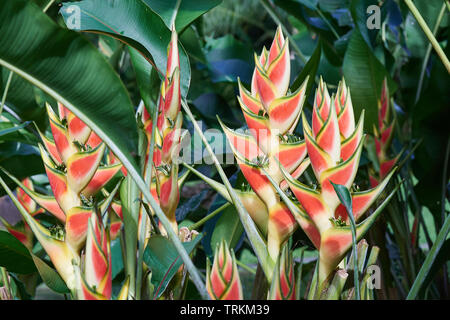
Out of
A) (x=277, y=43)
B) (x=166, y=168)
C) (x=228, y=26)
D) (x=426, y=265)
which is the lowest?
(x=426, y=265)

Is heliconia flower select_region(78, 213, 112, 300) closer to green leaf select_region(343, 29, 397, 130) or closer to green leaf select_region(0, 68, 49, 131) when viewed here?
green leaf select_region(0, 68, 49, 131)

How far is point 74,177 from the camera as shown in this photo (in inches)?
17.6

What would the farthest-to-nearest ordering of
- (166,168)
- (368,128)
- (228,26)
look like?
(228,26), (368,128), (166,168)

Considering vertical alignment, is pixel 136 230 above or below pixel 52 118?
below

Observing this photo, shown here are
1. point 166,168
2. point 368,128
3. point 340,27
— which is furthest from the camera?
point 340,27

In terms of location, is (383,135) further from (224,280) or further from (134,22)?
(224,280)

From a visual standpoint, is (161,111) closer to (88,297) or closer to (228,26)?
(88,297)

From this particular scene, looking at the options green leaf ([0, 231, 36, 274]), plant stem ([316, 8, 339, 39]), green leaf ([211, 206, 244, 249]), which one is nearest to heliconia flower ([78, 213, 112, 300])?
green leaf ([0, 231, 36, 274])

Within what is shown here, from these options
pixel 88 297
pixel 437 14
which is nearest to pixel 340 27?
pixel 437 14

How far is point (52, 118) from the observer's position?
488mm

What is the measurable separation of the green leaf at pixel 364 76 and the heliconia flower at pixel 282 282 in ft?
1.96

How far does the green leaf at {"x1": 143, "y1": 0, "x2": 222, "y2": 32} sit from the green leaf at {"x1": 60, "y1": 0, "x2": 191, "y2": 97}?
0.33ft

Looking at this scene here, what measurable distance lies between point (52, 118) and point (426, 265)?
1.25 ft

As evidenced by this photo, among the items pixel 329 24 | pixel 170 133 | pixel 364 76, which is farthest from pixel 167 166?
pixel 329 24
